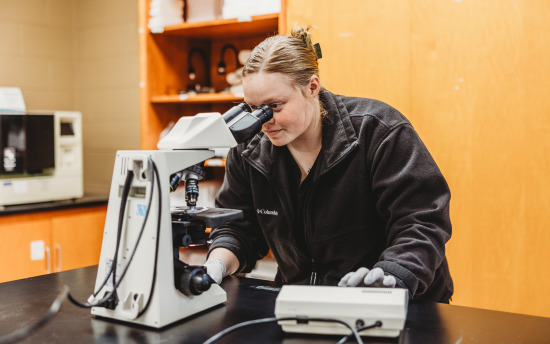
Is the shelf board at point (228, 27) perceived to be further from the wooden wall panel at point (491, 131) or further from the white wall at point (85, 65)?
the wooden wall panel at point (491, 131)

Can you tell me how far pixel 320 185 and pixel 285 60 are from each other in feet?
1.16

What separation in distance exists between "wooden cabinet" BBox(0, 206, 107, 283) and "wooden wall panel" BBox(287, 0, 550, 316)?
1.73 meters

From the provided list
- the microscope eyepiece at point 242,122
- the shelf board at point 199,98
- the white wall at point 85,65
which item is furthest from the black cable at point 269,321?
the white wall at point 85,65

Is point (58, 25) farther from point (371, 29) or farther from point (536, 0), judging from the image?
point (536, 0)

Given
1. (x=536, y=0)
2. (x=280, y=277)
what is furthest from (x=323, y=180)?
(x=536, y=0)

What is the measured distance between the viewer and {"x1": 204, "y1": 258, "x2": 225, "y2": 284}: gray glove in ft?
4.31

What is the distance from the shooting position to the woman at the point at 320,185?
1327 mm

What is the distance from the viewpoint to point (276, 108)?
1392 millimetres

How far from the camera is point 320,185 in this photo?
148 centimetres

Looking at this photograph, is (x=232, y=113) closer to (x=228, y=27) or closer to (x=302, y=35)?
(x=302, y=35)

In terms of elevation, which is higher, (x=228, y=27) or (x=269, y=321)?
(x=228, y=27)

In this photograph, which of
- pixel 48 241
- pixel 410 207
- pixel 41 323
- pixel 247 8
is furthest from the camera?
pixel 48 241

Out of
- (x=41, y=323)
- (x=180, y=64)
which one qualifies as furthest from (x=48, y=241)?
(x=41, y=323)

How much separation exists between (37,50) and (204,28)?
132 cm
